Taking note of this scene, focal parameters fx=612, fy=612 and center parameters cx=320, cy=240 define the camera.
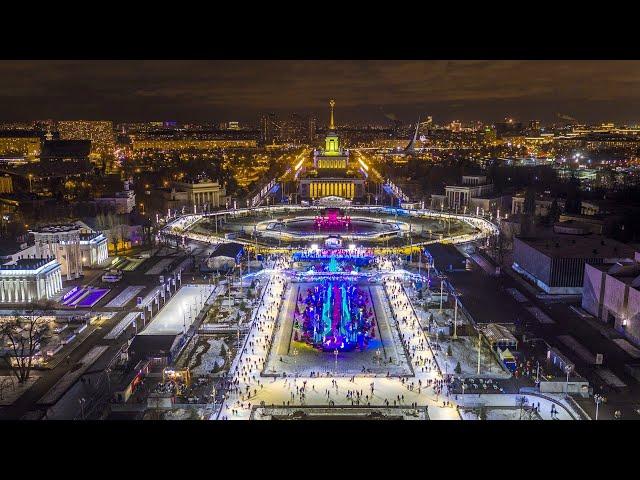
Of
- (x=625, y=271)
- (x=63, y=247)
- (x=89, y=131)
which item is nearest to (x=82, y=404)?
(x=63, y=247)

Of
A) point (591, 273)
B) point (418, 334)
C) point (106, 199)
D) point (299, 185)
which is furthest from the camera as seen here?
point (299, 185)

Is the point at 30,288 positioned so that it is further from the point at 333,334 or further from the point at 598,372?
the point at 598,372

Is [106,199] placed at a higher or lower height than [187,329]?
higher

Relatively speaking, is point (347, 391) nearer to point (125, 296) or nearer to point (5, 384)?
point (5, 384)

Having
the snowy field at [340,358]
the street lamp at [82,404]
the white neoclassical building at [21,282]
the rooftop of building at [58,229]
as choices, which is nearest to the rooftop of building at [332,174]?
the rooftop of building at [58,229]

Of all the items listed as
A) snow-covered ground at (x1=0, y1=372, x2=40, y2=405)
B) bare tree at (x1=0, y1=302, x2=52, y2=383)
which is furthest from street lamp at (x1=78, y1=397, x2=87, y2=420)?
bare tree at (x1=0, y1=302, x2=52, y2=383)

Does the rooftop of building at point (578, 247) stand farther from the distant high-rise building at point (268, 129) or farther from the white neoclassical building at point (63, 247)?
the distant high-rise building at point (268, 129)

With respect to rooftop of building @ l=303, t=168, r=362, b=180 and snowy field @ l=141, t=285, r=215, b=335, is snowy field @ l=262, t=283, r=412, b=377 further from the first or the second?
rooftop of building @ l=303, t=168, r=362, b=180
